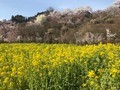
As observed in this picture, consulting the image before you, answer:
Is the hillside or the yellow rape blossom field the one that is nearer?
the yellow rape blossom field

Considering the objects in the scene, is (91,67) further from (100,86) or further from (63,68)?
(100,86)

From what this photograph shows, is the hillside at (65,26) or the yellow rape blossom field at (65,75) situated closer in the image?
the yellow rape blossom field at (65,75)

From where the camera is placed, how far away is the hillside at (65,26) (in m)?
37.4

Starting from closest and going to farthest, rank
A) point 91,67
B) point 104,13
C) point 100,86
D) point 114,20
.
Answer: point 100,86, point 91,67, point 114,20, point 104,13

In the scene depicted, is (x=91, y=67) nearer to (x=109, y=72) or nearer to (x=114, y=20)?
(x=109, y=72)

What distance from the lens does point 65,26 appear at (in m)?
41.6

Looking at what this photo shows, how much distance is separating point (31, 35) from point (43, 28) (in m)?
1.41

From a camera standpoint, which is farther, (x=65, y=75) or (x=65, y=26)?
(x=65, y=26)

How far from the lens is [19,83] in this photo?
41.0ft

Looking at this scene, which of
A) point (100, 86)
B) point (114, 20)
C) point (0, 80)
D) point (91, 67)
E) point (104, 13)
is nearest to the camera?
point (100, 86)

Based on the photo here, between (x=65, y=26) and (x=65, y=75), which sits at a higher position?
(x=65, y=26)

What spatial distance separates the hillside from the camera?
37438 millimetres

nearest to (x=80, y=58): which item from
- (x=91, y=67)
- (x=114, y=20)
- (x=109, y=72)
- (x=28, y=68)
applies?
(x=91, y=67)

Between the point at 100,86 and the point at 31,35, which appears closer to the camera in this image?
the point at 100,86
